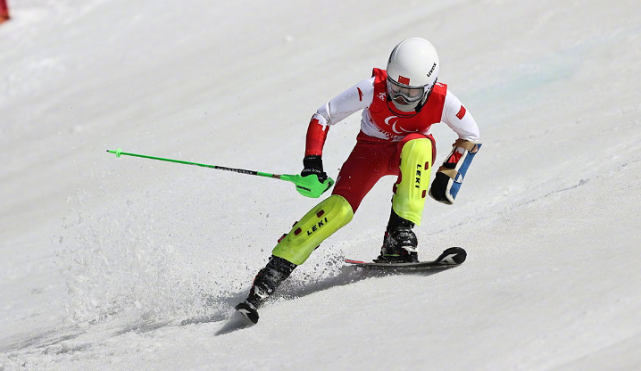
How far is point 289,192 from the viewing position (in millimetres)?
7414

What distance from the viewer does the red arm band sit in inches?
167

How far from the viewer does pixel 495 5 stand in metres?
11.4

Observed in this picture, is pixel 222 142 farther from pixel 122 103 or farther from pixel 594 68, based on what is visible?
pixel 594 68

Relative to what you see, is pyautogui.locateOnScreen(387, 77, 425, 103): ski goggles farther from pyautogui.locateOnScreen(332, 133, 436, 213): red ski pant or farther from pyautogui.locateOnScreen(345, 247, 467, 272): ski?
pyautogui.locateOnScreen(345, 247, 467, 272): ski

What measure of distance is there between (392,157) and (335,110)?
0.49 m

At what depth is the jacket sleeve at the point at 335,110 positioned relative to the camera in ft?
14.0

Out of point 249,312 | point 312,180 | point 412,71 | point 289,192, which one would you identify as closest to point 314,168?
point 312,180

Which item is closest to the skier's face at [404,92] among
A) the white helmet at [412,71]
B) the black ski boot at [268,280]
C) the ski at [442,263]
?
the white helmet at [412,71]

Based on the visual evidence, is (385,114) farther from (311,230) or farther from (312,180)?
(311,230)

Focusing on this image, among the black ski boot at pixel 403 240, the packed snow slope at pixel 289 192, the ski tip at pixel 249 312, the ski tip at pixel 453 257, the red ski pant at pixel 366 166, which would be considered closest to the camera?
the packed snow slope at pixel 289 192

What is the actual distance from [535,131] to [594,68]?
6.38ft

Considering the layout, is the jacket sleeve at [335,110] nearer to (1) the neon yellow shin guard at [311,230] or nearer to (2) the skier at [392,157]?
(2) the skier at [392,157]

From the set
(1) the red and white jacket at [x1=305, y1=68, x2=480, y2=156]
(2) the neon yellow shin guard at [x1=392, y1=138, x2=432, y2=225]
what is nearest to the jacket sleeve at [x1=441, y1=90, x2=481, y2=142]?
(1) the red and white jacket at [x1=305, y1=68, x2=480, y2=156]

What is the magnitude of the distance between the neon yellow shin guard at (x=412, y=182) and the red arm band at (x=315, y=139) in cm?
55
